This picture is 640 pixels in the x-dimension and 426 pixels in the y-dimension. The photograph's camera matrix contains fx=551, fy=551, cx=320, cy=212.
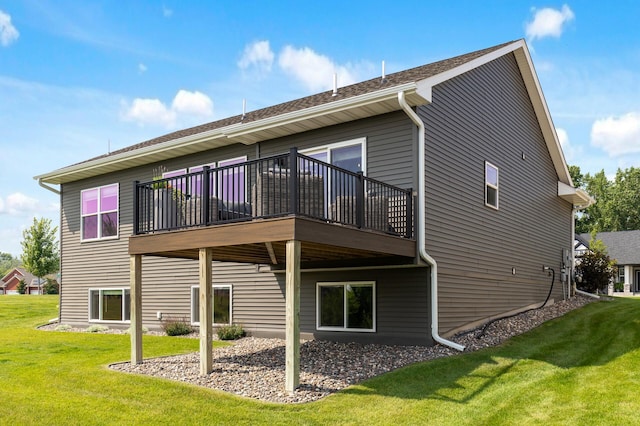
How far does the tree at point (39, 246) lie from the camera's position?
3578 centimetres

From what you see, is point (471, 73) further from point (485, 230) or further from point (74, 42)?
point (74, 42)

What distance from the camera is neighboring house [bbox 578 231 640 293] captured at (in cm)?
3456

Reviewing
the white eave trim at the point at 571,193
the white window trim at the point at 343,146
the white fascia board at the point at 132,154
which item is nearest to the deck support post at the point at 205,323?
the white window trim at the point at 343,146

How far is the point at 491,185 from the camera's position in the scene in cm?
1319

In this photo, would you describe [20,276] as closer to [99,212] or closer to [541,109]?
[99,212]

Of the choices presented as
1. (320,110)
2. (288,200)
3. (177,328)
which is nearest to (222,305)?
(177,328)

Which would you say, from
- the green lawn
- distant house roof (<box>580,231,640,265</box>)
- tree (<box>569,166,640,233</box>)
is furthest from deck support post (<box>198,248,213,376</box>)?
tree (<box>569,166,640,233</box>)

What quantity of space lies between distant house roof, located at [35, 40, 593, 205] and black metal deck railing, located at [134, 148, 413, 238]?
151 centimetres

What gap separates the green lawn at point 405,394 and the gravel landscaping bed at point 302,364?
0.34 m

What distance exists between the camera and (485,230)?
42.1 feet

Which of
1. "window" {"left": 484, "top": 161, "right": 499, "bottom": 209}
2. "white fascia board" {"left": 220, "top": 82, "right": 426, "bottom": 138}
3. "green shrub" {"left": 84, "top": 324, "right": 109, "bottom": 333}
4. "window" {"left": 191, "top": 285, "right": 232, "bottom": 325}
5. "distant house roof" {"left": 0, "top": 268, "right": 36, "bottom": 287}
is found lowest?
"distant house roof" {"left": 0, "top": 268, "right": 36, "bottom": 287}

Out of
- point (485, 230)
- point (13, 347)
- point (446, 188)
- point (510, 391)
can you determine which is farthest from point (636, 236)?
point (13, 347)

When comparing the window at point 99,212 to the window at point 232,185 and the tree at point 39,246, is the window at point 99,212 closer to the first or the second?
the window at point 232,185

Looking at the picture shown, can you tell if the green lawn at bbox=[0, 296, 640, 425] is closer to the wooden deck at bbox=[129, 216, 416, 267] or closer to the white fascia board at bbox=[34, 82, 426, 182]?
the wooden deck at bbox=[129, 216, 416, 267]
